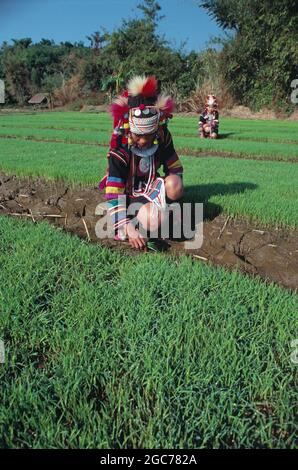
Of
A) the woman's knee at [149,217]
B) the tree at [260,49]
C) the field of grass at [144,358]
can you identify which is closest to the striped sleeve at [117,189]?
the woman's knee at [149,217]

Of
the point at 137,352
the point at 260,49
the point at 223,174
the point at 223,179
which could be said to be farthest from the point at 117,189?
the point at 260,49

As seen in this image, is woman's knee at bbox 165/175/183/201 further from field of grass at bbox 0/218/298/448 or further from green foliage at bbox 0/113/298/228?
field of grass at bbox 0/218/298/448

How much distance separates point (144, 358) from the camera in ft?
4.30

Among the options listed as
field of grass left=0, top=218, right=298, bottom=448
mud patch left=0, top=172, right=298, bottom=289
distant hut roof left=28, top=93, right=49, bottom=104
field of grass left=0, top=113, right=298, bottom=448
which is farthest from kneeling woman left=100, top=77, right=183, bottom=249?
distant hut roof left=28, top=93, right=49, bottom=104

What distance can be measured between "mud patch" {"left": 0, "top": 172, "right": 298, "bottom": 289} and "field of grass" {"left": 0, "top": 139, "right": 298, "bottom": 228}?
0.41 feet

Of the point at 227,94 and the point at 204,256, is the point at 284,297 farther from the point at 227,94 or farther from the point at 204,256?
the point at 227,94

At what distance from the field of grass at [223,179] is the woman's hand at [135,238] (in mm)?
919

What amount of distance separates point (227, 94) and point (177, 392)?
68.7ft

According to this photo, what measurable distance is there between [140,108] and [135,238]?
2.46ft

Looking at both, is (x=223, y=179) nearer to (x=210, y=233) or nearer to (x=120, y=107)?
(x=210, y=233)

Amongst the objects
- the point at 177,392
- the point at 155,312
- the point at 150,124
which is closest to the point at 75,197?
the point at 150,124

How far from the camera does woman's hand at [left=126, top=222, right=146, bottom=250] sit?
2.36 meters
